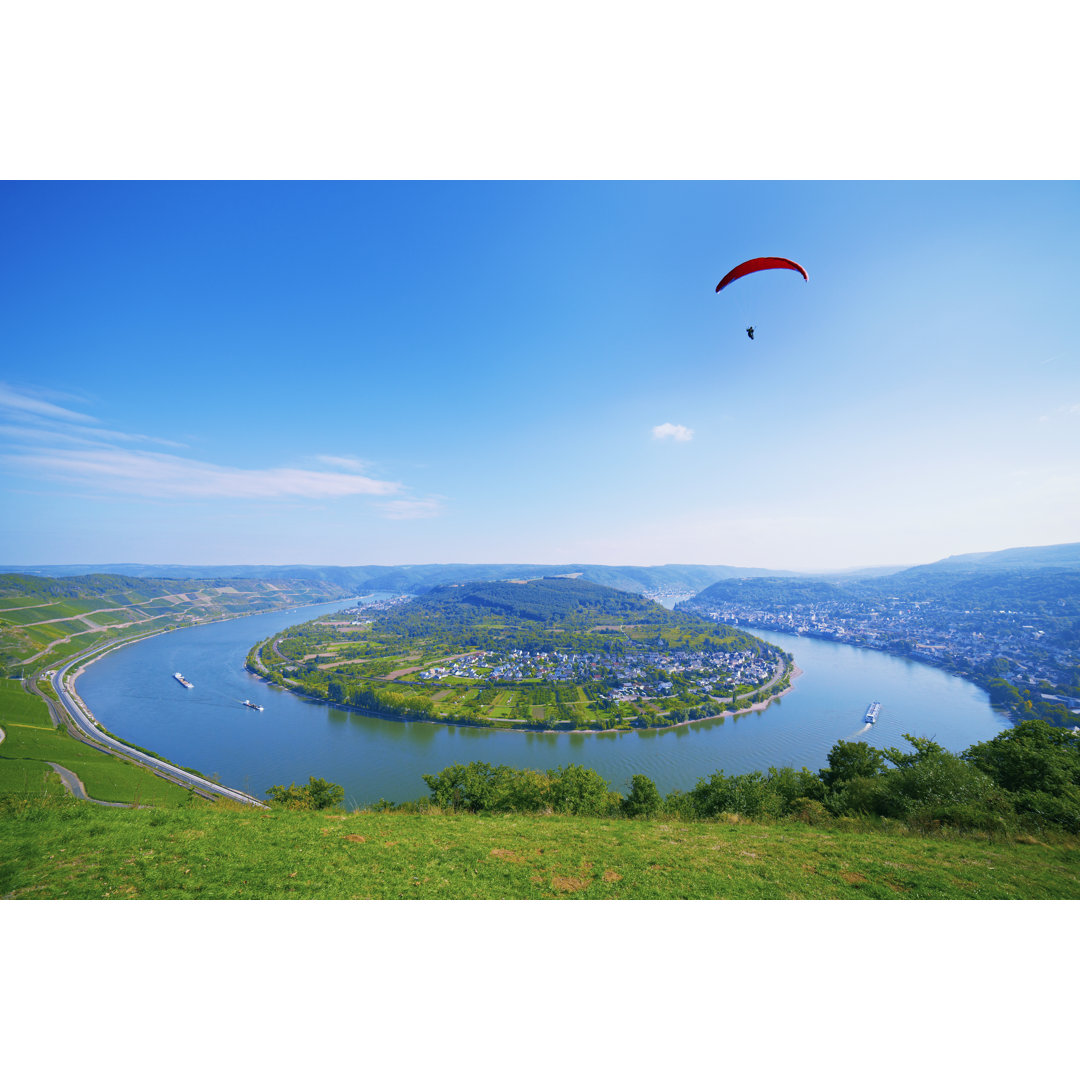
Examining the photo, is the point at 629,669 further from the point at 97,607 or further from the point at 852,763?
the point at 97,607

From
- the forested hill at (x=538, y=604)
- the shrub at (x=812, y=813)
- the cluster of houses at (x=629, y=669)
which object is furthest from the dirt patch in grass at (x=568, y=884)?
the forested hill at (x=538, y=604)

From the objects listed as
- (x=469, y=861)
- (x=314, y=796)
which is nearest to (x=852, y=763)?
(x=469, y=861)

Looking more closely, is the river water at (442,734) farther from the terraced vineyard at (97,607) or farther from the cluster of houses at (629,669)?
the terraced vineyard at (97,607)

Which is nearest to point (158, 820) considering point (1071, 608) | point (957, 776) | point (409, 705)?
point (957, 776)

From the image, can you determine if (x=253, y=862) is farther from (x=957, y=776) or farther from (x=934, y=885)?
(x=957, y=776)

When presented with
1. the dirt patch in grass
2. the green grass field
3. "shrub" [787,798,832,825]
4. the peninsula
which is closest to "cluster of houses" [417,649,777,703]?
the peninsula

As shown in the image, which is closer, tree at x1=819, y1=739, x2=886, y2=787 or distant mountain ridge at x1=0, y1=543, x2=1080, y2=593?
tree at x1=819, y1=739, x2=886, y2=787

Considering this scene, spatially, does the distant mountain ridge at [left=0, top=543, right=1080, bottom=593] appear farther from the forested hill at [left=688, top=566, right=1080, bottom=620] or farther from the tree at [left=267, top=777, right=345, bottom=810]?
the tree at [left=267, top=777, right=345, bottom=810]
